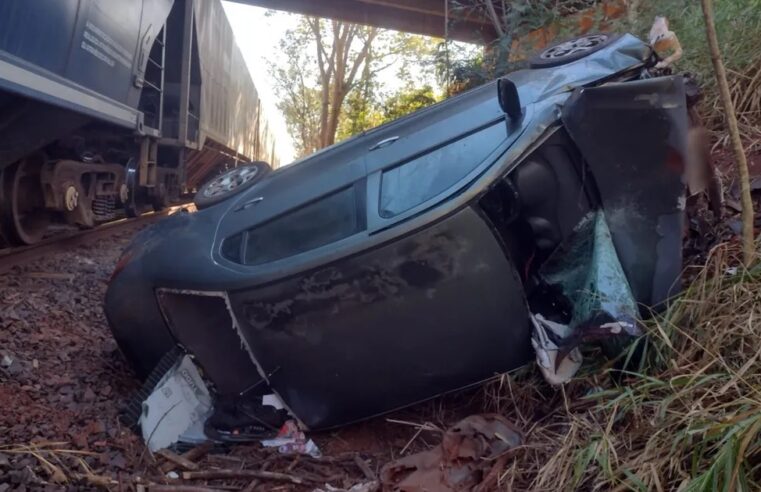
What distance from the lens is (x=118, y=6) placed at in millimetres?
6141

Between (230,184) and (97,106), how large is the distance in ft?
7.03

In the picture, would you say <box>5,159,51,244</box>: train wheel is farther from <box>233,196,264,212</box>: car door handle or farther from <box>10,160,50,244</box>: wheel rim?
<box>233,196,264,212</box>: car door handle

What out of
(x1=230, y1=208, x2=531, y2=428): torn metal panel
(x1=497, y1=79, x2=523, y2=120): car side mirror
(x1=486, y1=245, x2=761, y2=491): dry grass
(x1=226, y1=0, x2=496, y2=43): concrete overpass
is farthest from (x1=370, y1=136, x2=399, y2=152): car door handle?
(x1=226, y1=0, x2=496, y2=43): concrete overpass

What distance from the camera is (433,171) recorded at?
320 cm

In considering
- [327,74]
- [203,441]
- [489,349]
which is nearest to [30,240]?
[203,441]

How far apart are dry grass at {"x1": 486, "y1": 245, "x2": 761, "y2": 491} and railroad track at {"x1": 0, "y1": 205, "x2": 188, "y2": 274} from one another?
4458 mm

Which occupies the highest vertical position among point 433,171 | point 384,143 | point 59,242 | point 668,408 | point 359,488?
point 384,143

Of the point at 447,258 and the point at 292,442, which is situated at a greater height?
the point at 447,258

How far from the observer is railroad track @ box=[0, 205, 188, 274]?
19.0 feet

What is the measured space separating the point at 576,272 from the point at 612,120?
2.29 feet

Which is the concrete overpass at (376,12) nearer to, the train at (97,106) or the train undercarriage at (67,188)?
the train at (97,106)

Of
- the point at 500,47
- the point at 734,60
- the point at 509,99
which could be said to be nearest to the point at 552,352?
the point at 509,99

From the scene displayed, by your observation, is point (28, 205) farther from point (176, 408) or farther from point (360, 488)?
point (360, 488)

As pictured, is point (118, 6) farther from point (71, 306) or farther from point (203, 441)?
point (203, 441)
